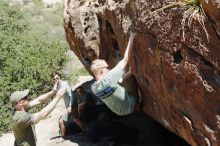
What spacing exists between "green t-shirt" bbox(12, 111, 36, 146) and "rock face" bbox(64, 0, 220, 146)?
5.62 feet

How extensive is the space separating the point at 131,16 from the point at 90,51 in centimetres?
347

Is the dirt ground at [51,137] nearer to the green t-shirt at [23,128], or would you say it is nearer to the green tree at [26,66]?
the green tree at [26,66]

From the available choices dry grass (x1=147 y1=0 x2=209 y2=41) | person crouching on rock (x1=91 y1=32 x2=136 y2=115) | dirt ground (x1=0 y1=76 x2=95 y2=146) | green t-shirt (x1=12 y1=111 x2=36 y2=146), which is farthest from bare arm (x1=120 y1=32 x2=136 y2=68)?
dirt ground (x1=0 y1=76 x2=95 y2=146)

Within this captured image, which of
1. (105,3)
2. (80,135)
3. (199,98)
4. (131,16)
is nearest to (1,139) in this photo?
(80,135)

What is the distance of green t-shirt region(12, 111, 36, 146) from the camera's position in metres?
6.41

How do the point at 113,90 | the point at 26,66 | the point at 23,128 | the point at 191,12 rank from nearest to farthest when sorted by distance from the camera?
the point at 191,12 < the point at 113,90 < the point at 23,128 < the point at 26,66

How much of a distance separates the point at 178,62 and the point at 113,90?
100 cm

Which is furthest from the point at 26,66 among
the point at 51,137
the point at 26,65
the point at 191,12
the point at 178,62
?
the point at 191,12

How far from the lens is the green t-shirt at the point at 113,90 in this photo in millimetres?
5754

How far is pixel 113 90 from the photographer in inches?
232

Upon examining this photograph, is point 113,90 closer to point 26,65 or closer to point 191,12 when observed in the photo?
point 191,12

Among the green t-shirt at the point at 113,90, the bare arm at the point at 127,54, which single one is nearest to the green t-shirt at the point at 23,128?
the green t-shirt at the point at 113,90

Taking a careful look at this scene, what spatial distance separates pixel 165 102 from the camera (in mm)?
6078

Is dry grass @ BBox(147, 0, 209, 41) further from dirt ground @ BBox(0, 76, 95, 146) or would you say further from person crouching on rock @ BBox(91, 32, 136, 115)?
dirt ground @ BBox(0, 76, 95, 146)
